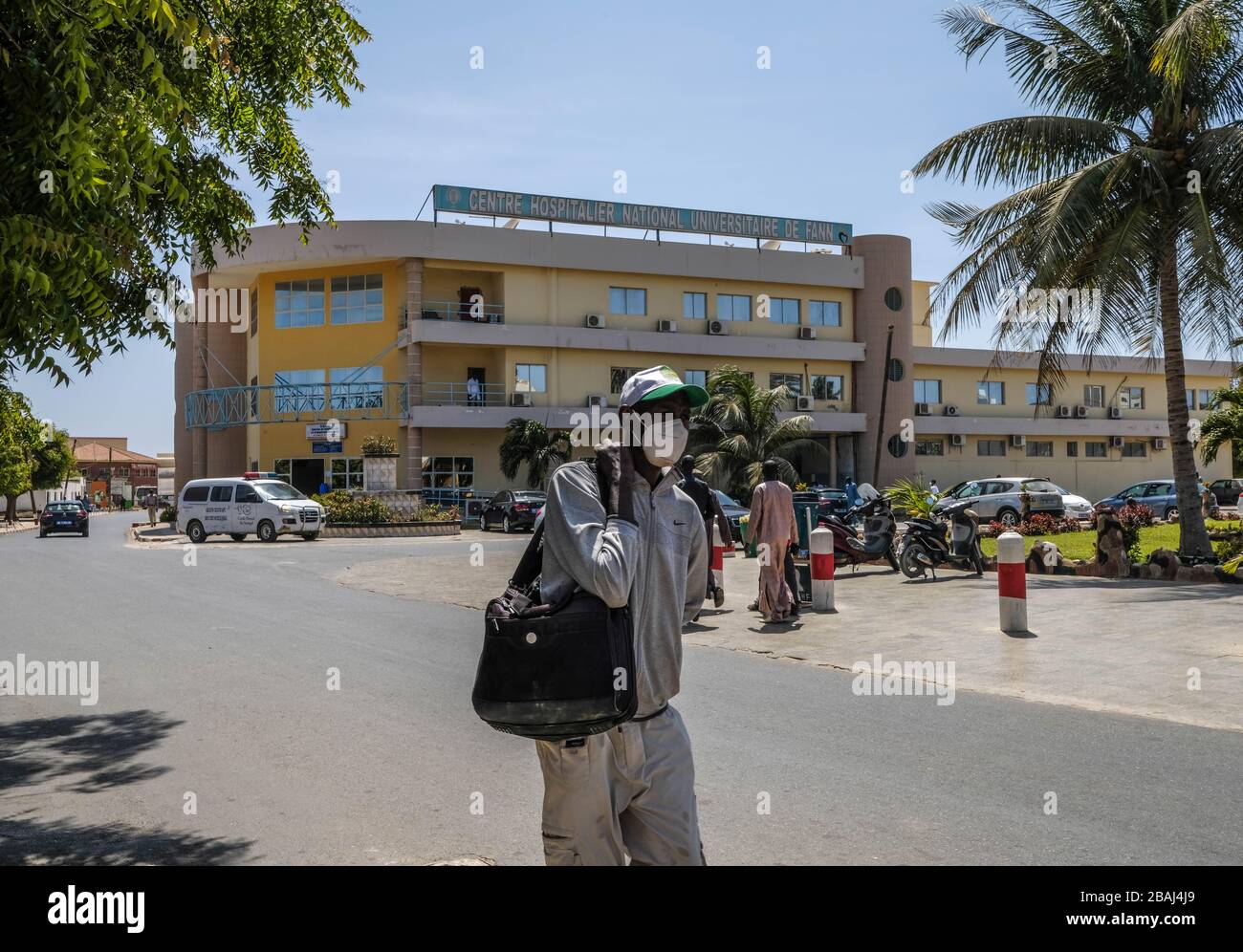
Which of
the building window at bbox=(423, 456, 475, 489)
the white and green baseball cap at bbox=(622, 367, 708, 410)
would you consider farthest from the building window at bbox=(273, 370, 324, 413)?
the white and green baseball cap at bbox=(622, 367, 708, 410)

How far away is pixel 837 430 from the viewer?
48188mm

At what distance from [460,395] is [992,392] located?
89.5ft

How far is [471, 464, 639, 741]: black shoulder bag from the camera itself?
2.93 metres

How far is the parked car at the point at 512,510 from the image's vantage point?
36.5 metres

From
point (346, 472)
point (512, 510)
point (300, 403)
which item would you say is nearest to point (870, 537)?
point (512, 510)

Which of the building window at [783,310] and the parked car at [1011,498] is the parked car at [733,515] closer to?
the parked car at [1011,498]

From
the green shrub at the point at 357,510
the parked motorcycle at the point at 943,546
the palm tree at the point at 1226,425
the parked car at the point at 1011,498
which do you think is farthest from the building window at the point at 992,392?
the parked motorcycle at the point at 943,546

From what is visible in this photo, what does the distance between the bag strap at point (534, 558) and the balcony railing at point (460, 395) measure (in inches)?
1588

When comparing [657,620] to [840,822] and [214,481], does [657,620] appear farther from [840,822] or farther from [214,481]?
[214,481]

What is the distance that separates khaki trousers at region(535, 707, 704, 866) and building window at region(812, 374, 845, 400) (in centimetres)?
4651

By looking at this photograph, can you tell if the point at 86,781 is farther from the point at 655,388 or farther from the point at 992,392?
the point at 992,392

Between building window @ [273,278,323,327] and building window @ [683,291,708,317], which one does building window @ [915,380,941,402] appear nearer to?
building window @ [683,291,708,317]
